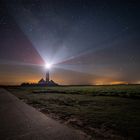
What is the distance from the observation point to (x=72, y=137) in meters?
4.34

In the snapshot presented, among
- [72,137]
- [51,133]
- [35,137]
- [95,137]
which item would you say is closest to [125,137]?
[95,137]

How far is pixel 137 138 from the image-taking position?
14.8 feet

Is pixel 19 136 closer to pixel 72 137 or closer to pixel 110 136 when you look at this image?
pixel 72 137

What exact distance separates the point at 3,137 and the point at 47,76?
533ft

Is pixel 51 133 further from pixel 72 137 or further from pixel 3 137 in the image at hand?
pixel 3 137

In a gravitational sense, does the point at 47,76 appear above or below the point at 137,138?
above

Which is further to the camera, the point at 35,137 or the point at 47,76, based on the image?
the point at 47,76

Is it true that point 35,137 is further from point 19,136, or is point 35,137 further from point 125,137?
point 125,137

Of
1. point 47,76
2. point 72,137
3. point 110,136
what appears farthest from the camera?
point 47,76

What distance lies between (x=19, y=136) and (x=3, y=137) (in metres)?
0.49

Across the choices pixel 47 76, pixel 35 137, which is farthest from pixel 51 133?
pixel 47 76

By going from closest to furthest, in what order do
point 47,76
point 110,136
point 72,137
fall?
point 72,137 → point 110,136 → point 47,76

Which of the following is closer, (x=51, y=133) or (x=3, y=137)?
(x=3, y=137)

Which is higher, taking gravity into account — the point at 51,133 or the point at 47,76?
the point at 47,76
